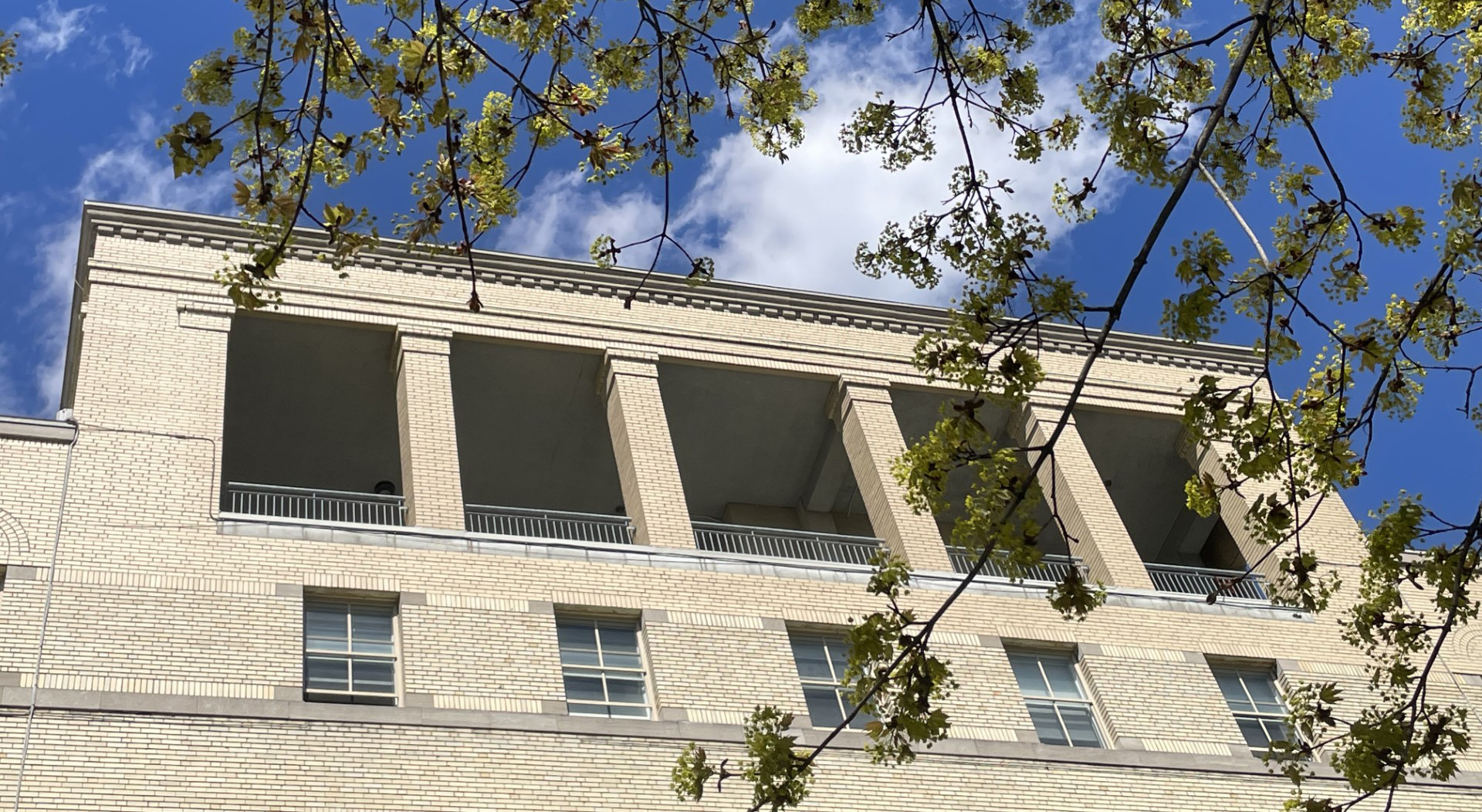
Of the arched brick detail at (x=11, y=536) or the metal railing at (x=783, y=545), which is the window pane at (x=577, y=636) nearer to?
the metal railing at (x=783, y=545)

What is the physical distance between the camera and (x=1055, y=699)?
21.1 m

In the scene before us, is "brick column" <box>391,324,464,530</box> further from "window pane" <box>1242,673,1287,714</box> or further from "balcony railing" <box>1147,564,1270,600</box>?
"window pane" <box>1242,673,1287,714</box>

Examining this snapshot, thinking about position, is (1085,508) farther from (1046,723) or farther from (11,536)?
(11,536)

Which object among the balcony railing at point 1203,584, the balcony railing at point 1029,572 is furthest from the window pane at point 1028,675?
the balcony railing at point 1203,584

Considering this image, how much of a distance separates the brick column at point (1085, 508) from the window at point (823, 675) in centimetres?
452

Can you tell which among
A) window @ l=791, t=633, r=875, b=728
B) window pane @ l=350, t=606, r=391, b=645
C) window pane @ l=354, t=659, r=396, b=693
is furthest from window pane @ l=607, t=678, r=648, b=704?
window pane @ l=350, t=606, r=391, b=645

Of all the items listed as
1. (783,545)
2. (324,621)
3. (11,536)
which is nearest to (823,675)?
(324,621)

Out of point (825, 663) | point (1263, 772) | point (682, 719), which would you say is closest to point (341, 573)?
point (682, 719)

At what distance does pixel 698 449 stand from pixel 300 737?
40.8ft

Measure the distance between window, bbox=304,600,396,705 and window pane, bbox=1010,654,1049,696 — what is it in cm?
846

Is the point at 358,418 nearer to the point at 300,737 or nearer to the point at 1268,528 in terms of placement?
the point at 300,737

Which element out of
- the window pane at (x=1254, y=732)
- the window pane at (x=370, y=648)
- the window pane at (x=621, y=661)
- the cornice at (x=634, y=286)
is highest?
the cornice at (x=634, y=286)

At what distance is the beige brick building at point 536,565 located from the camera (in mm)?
16922

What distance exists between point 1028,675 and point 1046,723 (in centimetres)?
95
